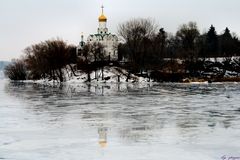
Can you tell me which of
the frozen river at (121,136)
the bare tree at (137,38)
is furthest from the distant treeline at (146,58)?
the frozen river at (121,136)

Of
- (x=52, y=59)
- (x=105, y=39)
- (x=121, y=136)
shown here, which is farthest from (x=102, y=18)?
(x=121, y=136)

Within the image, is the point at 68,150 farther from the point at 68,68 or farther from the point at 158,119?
the point at 68,68

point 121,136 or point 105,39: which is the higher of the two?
point 105,39

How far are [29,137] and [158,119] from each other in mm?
5824

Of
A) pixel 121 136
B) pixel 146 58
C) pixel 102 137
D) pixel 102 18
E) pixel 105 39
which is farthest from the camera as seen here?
pixel 105 39

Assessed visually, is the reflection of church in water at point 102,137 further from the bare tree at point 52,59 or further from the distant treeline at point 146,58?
the bare tree at point 52,59

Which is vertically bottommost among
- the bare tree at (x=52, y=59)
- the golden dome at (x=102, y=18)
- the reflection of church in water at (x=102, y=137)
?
the reflection of church in water at (x=102, y=137)

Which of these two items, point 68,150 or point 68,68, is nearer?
point 68,150

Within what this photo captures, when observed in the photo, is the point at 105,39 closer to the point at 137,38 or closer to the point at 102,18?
the point at 102,18

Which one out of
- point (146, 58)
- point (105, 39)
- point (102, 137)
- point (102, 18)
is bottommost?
point (102, 137)

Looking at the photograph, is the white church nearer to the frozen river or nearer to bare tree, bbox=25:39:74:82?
bare tree, bbox=25:39:74:82

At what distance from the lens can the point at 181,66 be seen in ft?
289

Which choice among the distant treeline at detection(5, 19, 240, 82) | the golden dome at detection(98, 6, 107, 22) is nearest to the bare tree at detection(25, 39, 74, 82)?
the distant treeline at detection(5, 19, 240, 82)

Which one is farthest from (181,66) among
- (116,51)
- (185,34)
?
(116,51)
